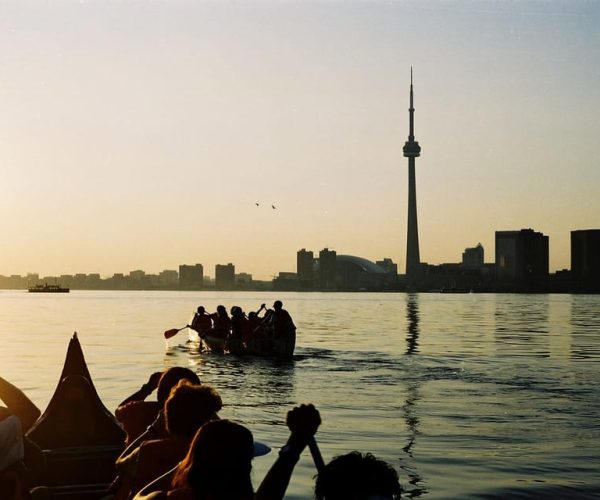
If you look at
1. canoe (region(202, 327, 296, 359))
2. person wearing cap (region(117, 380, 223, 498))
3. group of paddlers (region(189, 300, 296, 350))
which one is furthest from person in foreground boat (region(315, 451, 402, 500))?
canoe (region(202, 327, 296, 359))

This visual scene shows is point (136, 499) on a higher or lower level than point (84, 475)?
higher

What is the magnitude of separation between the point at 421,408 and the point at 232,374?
1063cm

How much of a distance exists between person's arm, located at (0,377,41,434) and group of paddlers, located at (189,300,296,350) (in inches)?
1041

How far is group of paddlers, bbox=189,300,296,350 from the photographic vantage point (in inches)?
1420

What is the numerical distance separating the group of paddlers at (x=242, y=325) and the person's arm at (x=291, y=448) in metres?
29.8

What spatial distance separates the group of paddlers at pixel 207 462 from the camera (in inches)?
149

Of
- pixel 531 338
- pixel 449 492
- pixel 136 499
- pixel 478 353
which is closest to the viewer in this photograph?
pixel 136 499

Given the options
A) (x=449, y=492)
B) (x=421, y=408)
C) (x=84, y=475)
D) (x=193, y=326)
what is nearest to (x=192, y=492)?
(x=84, y=475)

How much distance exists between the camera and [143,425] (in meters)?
7.73

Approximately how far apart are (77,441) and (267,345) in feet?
86.8

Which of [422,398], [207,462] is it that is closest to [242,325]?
[422,398]

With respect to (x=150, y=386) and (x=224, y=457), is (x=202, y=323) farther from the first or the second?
(x=224, y=457)

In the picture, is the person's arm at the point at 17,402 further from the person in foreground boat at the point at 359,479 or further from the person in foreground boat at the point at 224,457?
the person in foreground boat at the point at 359,479

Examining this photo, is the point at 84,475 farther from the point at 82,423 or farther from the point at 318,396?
the point at 318,396
